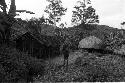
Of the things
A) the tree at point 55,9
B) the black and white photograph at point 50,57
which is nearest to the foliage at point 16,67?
the black and white photograph at point 50,57

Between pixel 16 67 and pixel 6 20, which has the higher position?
pixel 6 20

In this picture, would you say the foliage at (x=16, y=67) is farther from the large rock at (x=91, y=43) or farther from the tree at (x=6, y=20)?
the large rock at (x=91, y=43)

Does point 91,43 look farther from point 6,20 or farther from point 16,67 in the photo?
point 16,67

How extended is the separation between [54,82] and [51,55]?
10944 millimetres

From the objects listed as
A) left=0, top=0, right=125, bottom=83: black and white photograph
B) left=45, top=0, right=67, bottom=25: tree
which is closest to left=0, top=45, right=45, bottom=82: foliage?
left=0, top=0, right=125, bottom=83: black and white photograph

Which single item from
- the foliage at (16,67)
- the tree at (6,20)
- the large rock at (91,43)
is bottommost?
the foliage at (16,67)

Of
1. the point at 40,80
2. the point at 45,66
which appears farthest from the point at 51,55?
the point at 40,80

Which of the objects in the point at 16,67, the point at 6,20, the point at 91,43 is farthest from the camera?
the point at 91,43

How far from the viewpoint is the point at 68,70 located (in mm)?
18953

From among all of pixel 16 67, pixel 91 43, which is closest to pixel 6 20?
pixel 16 67

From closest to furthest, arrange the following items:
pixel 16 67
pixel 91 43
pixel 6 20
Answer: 1. pixel 16 67
2. pixel 6 20
3. pixel 91 43

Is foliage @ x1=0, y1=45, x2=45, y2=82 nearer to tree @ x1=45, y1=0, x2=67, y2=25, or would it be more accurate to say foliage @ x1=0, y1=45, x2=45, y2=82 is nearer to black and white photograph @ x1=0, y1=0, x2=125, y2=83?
black and white photograph @ x1=0, y1=0, x2=125, y2=83

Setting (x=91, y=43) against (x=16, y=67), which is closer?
(x=16, y=67)

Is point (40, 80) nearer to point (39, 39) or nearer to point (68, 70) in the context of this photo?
point (68, 70)
